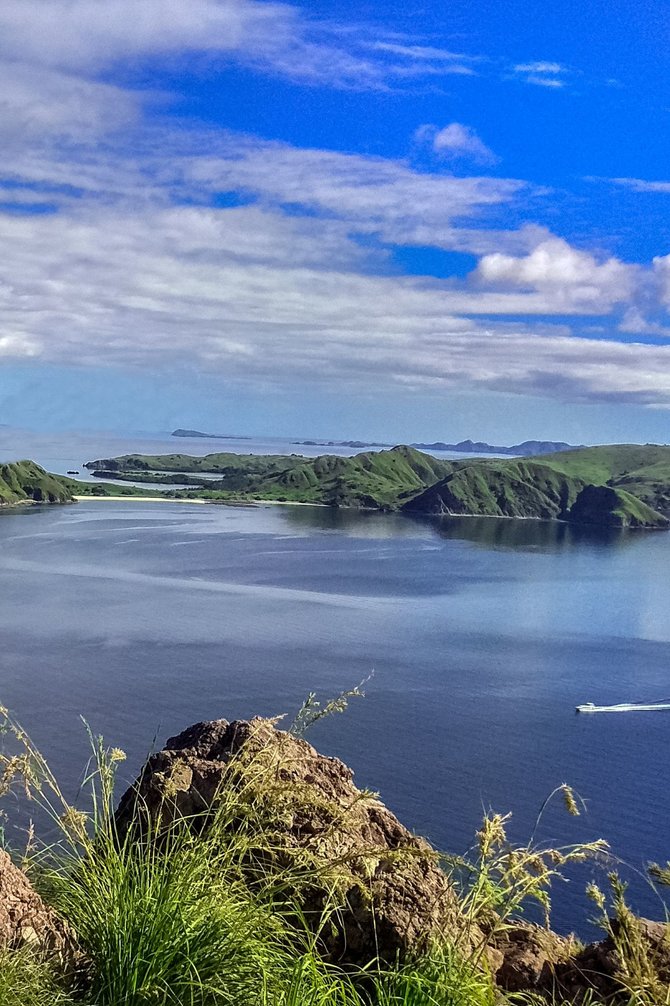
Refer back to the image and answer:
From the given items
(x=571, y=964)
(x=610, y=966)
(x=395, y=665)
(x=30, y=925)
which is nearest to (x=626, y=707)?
(x=395, y=665)

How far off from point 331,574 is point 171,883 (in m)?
114

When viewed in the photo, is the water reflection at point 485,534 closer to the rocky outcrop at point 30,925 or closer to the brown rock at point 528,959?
the brown rock at point 528,959

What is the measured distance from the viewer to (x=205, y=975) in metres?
4.14

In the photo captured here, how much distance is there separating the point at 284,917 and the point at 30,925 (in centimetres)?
132

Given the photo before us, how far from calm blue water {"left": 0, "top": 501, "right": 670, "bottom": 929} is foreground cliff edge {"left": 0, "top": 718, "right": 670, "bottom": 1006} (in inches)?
121

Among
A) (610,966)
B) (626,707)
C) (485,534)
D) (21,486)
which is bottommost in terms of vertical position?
(626,707)

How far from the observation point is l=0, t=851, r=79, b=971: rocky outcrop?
14.8 ft

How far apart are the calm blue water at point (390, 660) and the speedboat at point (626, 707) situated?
1077 millimetres

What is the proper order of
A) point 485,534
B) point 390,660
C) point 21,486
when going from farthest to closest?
point 21,486, point 485,534, point 390,660

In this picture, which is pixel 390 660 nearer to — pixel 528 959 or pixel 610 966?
pixel 528 959

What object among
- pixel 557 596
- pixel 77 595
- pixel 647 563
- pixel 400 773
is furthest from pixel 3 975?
pixel 647 563

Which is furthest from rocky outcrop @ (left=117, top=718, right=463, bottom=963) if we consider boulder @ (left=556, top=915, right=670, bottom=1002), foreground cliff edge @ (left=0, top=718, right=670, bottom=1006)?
boulder @ (left=556, top=915, right=670, bottom=1002)

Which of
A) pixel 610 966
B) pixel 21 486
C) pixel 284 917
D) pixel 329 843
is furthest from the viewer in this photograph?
pixel 21 486

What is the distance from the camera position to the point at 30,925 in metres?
4.66
